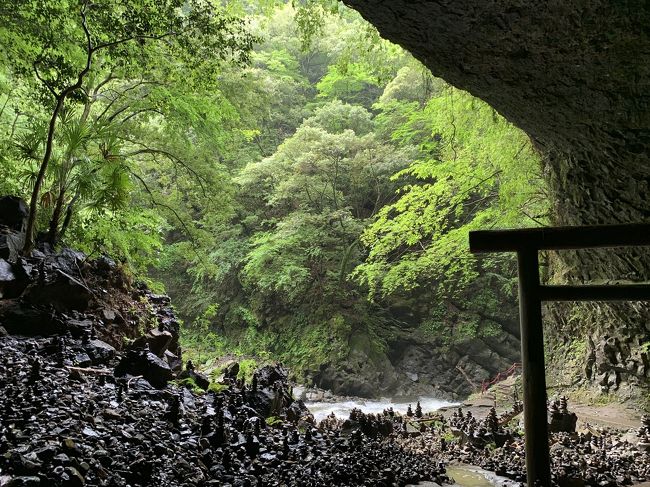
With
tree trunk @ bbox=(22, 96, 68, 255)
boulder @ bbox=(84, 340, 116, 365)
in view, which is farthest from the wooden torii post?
tree trunk @ bbox=(22, 96, 68, 255)

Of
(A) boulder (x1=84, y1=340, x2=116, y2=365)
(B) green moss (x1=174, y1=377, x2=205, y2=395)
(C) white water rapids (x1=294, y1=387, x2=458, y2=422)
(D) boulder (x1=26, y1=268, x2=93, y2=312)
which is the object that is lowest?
(C) white water rapids (x1=294, y1=387, x2=458, y2=422)

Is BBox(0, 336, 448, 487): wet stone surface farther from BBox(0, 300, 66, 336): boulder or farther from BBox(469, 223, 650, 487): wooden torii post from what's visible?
BBox(469, 223, 650, 487): wooden torii post

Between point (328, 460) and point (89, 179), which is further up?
point (89, 179)

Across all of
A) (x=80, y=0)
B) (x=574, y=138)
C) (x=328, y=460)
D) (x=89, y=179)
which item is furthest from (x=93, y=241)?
(x=574, y=138)

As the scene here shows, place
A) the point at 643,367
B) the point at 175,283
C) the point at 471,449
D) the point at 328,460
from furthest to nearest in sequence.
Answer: the point at 175,283, the point at 643,367, the point at 471,449, the point at 328,460

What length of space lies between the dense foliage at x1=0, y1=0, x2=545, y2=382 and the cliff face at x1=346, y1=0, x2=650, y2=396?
209 cm

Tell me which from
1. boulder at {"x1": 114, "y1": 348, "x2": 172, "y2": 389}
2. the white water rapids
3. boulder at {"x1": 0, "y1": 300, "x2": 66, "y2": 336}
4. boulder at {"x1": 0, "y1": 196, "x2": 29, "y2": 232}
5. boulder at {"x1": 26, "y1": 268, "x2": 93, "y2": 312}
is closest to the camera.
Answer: boulder at {"x1": 114, "y1": 348, "x2": 172, "y2": 389}

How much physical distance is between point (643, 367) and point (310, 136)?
12.3 metres

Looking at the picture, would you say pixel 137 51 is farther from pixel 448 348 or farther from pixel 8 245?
pixel 448 348

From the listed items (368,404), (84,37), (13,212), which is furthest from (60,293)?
(368,404)

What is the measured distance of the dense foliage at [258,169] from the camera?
6121 mm

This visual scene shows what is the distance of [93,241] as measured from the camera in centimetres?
711

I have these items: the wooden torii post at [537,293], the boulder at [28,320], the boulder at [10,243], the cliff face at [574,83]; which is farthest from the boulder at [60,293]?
the wooden torii post at [537,293]

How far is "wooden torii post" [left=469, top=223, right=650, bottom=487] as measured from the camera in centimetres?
350
